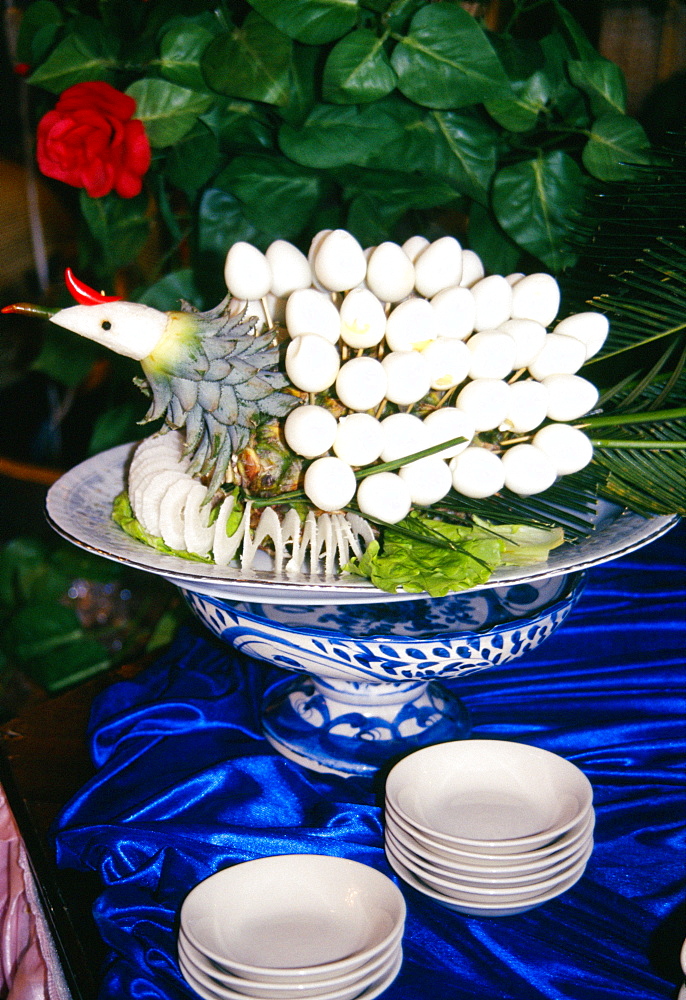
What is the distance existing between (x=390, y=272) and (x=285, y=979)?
1.64 ft

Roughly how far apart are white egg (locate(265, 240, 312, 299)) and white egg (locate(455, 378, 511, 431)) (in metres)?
0.18

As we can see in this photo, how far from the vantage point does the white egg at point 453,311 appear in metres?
0.68

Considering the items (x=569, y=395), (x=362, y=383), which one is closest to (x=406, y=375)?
(x=362, y=383)

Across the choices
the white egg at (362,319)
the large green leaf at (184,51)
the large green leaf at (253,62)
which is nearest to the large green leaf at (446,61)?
the large green leaf at (253,62)

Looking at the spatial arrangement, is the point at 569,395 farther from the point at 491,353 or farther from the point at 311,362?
the point at 311,362

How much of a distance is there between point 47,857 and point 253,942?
226mm

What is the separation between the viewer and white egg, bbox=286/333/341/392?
0.63m

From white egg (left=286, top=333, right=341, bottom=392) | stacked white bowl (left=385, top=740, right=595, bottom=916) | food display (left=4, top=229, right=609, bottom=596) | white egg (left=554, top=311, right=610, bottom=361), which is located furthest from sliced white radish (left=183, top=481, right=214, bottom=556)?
white egg (left=554, top=311, right=610, bottom=361)

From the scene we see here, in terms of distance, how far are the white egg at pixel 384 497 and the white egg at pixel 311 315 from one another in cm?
12

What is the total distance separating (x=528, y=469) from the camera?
679mm

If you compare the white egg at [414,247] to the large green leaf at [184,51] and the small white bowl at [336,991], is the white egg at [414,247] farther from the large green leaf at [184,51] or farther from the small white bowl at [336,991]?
the small white bowl at [336,991]

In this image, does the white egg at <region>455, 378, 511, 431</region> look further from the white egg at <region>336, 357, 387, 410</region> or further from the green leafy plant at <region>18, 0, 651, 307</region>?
the green leafy plant at <region>18, 0, 651, 307</region>

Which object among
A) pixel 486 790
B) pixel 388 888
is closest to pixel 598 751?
pixel 486 790

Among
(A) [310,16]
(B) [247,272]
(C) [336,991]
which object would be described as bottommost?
(C) [336,991]
